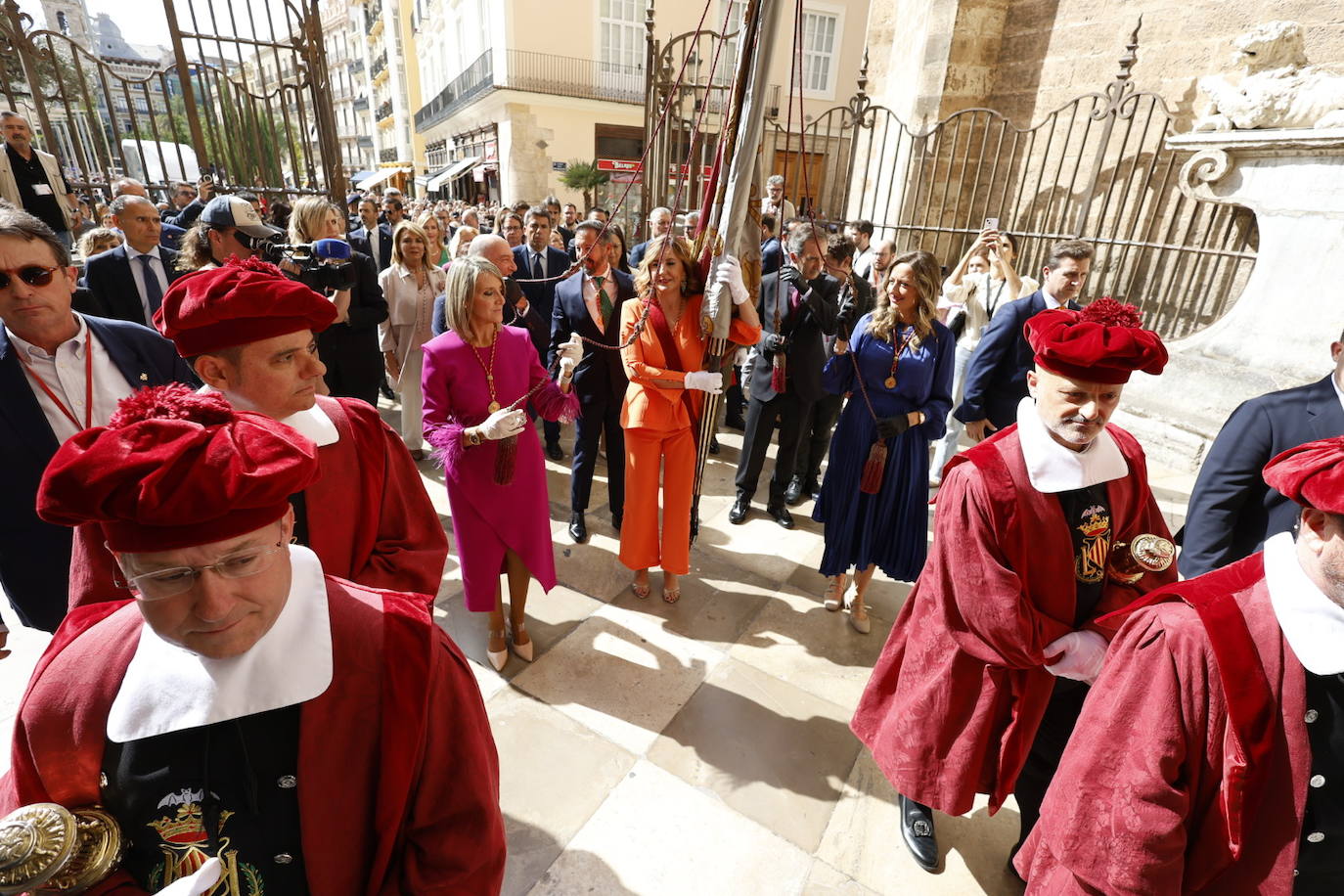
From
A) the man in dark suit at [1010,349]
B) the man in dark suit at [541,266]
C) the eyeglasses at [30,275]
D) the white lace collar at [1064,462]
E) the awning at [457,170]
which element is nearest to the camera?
the white lace collar at [1064,462]

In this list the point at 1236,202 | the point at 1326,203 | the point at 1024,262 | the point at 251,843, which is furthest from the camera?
the point at 1024,262

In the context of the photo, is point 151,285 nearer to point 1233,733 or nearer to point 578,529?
point 578,529

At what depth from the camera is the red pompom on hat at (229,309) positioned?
1532 mm

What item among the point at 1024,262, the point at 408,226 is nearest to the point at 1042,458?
the point at 408,226

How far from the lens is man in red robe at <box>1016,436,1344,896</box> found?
1178 mm

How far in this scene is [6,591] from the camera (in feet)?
7.29

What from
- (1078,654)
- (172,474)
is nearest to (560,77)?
(1078,654)

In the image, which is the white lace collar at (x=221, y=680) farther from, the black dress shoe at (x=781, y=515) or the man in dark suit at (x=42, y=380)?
the black dress shoe at (x=781, y=515)

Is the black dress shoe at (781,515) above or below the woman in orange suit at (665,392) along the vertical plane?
below

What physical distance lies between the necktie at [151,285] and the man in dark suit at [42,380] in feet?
5.95

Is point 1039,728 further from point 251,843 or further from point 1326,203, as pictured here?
point 1326,203

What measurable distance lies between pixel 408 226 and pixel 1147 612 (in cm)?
500

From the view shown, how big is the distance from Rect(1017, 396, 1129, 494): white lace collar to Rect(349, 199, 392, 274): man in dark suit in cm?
560

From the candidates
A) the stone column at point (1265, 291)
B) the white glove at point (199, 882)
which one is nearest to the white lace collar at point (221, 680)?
the white glove at point (199, 882)
